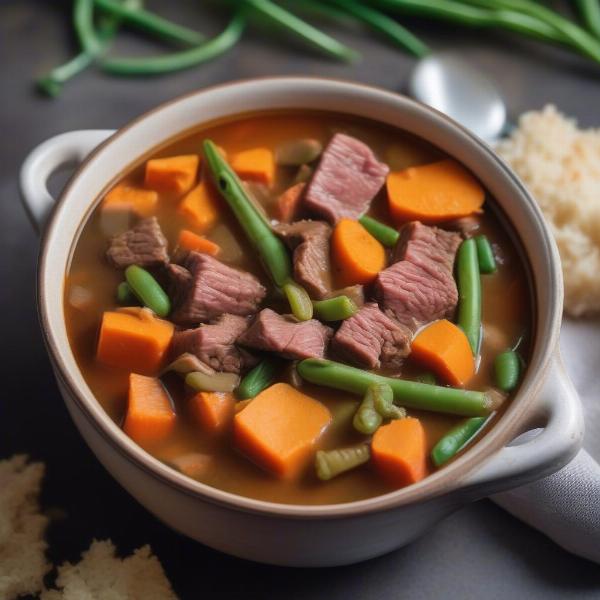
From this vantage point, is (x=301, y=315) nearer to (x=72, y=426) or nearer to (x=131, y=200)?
(x=131, y=200)

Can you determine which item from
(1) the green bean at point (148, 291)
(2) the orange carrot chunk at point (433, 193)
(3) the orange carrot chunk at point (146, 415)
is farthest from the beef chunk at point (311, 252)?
(3) the orange carrot chunk at point (146, 415)

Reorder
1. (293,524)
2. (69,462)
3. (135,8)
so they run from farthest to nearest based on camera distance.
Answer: (135,8) → (69,462) → (293,524)

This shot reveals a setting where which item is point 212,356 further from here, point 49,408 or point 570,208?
point 570,208

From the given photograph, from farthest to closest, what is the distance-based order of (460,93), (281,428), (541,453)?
(460,93) < (281,428) < (541,453)

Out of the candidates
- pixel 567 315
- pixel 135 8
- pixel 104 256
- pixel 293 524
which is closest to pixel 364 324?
pixel 293 524

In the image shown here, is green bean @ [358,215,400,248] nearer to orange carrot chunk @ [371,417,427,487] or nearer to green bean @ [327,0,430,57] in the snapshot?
orange carrot chunk @ [371,417,427,487]

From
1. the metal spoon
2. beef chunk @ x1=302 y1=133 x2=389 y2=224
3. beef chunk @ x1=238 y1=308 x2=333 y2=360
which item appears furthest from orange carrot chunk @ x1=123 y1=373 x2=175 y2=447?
the metal spoon

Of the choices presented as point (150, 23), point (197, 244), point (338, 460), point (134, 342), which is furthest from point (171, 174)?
point (150, 23)
